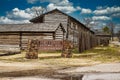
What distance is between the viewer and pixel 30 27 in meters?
33.1

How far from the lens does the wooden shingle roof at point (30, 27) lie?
3154cm

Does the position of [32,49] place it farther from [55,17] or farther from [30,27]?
[55,17]

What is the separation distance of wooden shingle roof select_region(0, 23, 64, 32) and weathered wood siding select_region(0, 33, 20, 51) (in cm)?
68

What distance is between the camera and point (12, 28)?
34156 mm

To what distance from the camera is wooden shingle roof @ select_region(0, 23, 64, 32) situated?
103ft

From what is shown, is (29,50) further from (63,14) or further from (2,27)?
(63,14)

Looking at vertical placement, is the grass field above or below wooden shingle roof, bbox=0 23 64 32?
below

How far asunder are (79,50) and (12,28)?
36.2 ft

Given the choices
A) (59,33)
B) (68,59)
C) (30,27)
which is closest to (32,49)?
(68,59)

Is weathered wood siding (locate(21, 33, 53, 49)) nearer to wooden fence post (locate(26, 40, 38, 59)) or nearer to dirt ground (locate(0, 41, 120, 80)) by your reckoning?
wooden fence post (locate(26, 40, 38, 59))

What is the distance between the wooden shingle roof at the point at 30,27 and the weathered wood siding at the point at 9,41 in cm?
68

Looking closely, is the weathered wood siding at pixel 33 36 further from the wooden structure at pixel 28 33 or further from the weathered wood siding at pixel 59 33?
the weathered wood siding at pixel 59 33

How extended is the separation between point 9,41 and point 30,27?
346 centimetres

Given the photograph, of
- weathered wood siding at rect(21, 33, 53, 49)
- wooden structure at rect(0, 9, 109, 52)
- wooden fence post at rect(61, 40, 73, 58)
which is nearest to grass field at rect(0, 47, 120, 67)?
Answer: wooden fence post at rect(61, 40, 73, 58)
